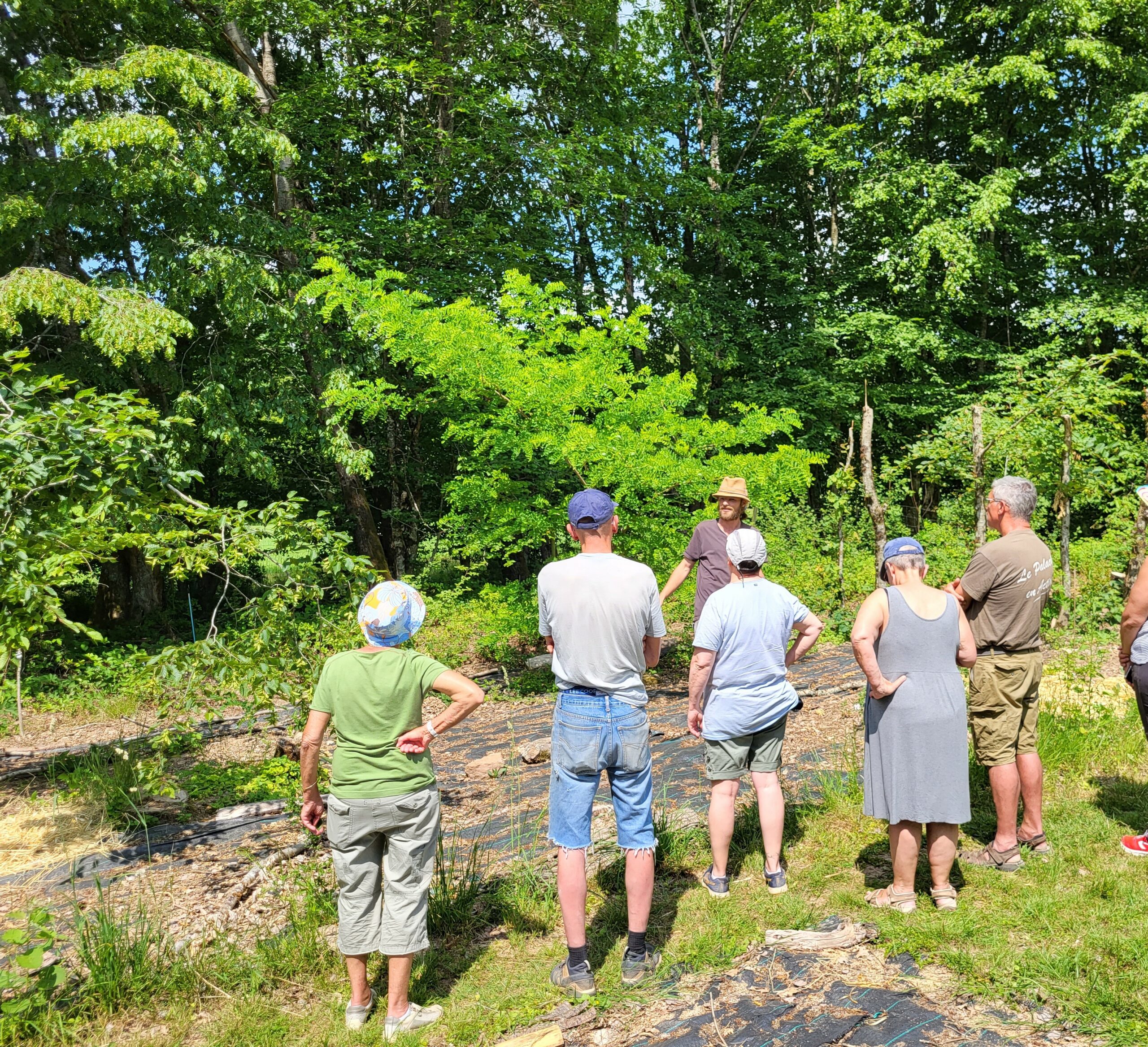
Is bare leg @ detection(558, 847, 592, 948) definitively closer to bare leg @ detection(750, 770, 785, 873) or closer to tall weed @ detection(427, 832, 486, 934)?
tall weed @ detection(427, 832, 486, 934)

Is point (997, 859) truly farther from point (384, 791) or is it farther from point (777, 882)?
point (384, 791)

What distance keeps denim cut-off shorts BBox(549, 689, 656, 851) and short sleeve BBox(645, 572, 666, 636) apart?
0.32m

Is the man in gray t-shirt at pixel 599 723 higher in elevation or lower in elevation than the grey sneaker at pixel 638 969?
higher

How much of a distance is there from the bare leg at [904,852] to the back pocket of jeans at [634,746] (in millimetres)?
1200

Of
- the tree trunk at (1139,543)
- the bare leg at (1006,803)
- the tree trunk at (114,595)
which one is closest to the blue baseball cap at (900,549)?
the bare leg at (1006,803)

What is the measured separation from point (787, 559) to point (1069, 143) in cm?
1133

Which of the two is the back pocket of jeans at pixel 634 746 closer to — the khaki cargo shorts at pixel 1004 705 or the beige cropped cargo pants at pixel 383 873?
the beige cropped cargo pants at pixel 383 873

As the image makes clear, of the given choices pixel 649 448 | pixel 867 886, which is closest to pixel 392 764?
pixel 867 886

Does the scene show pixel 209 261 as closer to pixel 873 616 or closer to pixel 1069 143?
pixel 873 616

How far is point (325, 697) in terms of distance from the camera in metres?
3.04

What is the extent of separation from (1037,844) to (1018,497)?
1.74 metres

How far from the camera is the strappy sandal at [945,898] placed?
3484mm

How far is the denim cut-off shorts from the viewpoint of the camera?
127 inches

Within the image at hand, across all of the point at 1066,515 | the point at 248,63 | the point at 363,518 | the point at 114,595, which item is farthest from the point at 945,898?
the point at 114,595
